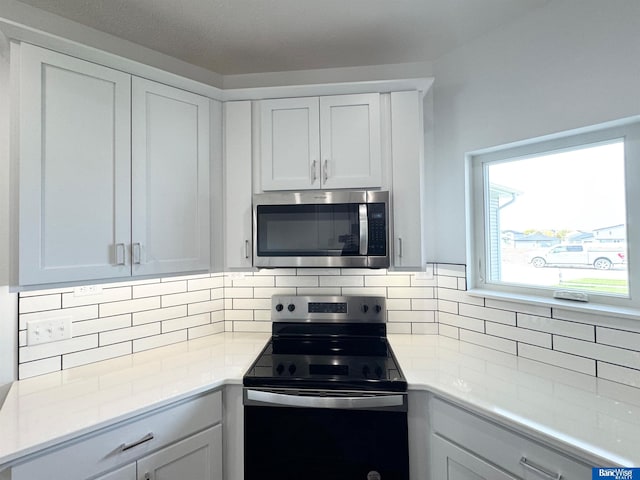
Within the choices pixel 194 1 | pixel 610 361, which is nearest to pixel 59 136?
pixel 194 1

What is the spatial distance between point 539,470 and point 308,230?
1.24 meters

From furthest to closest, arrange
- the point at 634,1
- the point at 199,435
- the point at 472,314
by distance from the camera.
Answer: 1. the point at 472,314
2. the point at 199,435
3. the point at 634,1

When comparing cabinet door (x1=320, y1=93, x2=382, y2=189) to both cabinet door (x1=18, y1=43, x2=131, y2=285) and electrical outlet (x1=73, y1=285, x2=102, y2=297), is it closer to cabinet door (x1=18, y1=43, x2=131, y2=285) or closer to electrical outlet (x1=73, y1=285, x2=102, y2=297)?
cabinet door (x1=18, y1=43, x2=131, y2=285)

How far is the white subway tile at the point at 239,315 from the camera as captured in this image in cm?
206

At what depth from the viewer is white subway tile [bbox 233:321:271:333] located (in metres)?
2.05

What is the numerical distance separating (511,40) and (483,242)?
1010mm

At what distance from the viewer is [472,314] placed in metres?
1.76

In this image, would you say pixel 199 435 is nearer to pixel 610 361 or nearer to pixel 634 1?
pixel 610 361

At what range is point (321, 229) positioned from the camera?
64.7 inches

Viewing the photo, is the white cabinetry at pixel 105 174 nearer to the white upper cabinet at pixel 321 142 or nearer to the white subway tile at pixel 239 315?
the white upper cabinet at pixel 321 142

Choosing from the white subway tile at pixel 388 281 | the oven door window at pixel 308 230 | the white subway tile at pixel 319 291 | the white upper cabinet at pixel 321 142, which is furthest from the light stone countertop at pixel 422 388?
the white upper cabinet at pixel 321 142

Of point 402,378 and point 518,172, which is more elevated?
point 518,172

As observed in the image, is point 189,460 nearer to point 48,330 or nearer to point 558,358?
point 48,330

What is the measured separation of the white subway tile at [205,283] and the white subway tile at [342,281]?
66 centimetres
